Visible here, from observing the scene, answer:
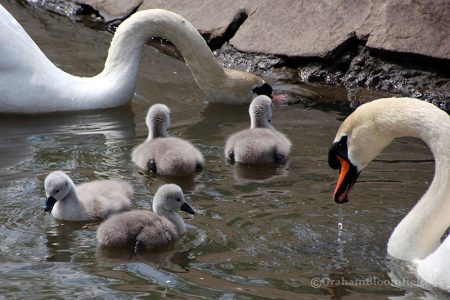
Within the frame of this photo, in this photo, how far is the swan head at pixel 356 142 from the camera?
6602 millimetres

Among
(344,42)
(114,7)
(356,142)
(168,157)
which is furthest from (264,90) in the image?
(356,142)

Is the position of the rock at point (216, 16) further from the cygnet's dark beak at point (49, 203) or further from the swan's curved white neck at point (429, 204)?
the swan's curved white neck at point (429, 204)

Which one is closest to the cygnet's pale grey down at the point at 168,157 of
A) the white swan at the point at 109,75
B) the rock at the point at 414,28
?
the white swan at the point at 109,75

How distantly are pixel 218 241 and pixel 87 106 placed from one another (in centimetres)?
340

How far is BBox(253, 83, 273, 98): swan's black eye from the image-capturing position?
33.3ft

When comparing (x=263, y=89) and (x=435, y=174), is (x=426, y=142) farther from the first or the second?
(x=263, y=89)

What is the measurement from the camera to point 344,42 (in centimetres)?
1089

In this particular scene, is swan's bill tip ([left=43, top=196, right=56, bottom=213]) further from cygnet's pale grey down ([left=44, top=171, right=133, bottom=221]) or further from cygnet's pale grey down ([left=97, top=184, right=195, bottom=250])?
cygnet's pale grey down ([left=97, top=184, right=195, bottom=250])

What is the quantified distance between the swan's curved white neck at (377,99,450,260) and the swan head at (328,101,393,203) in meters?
0.20

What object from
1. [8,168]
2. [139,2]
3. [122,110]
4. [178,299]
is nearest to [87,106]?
[122,110]

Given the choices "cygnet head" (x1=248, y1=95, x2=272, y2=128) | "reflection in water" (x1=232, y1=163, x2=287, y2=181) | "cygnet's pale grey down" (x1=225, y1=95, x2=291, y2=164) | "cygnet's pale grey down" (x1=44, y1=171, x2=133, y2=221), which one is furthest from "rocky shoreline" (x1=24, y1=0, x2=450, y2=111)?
"cygnet's pale grey down" (x1=44, y1=171, x2=133, y2=221)

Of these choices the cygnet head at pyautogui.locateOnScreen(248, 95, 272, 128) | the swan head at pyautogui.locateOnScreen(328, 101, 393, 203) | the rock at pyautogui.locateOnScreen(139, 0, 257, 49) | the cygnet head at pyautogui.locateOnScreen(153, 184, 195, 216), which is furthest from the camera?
the rock at pyautogui.locateOnScreen(139, 0, 257, 49)

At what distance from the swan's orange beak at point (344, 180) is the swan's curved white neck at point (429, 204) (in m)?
0.42

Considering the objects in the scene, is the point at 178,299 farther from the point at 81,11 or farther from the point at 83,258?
→ the point at 81,11
